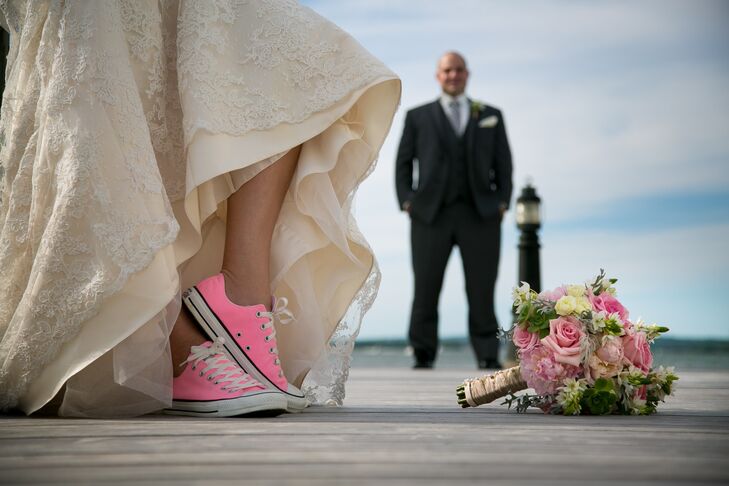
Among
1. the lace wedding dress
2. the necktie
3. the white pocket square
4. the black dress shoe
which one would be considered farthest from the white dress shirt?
the lace wedding dress

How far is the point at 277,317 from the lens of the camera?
1.80 metres

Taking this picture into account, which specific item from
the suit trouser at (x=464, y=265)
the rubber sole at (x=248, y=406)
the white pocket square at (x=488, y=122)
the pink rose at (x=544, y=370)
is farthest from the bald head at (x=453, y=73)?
the rubber sole at (x=248, y=406)

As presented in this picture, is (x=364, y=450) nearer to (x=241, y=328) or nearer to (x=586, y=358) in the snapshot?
(x=241, y=328)

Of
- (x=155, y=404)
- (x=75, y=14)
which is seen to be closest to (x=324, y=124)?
(x=75, y=14)

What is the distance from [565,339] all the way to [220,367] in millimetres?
761

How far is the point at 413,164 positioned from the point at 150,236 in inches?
179

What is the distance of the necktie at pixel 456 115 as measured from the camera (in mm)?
5914

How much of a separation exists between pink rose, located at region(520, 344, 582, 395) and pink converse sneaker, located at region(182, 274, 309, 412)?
540mm

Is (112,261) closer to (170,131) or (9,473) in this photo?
(170,131)

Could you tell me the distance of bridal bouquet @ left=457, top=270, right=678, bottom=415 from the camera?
1.72 m

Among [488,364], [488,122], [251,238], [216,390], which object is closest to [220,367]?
[216,390]

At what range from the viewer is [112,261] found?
59.5 inches

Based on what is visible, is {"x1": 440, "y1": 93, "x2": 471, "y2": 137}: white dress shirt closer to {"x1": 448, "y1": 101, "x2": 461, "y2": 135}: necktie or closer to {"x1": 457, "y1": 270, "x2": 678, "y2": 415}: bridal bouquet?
{"x1": 448, "y1": 101, "x2": 461, "y2": 135}: necktie

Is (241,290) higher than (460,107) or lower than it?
lower
